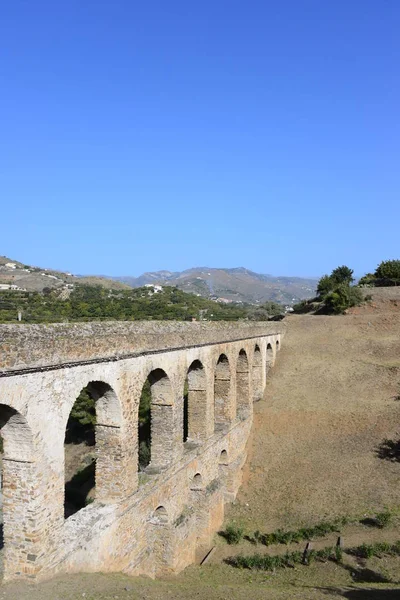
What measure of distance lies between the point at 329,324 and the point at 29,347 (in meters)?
27.5

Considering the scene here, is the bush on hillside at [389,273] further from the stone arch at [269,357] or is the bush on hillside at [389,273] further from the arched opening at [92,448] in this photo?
the arched opening at [92,448]

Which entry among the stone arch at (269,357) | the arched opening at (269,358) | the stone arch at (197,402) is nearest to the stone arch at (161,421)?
the stone arch at (197,402)

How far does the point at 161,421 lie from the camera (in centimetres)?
1278

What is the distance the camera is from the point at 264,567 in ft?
40.7

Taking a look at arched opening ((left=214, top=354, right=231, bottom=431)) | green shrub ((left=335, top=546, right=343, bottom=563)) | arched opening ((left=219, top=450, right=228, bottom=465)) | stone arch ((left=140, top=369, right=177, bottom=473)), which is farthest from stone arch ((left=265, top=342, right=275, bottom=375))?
green shrub ((left=335, top=546, right=343, bottom=563))

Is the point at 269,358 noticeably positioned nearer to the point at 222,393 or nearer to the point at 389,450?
the point at 222,393

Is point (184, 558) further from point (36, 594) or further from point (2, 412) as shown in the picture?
point (2, 412)

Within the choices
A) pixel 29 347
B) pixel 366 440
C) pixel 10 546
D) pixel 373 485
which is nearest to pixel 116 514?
pixel 10 546

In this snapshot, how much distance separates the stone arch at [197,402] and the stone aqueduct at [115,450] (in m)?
0.03

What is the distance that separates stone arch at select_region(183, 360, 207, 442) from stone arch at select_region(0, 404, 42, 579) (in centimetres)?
771

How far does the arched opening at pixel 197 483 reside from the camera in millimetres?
14486

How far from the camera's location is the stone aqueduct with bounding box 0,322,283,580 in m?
7.72

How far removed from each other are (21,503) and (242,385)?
13571mm

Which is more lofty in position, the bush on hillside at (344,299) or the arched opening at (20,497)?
the bush on hillside at (344,299)
